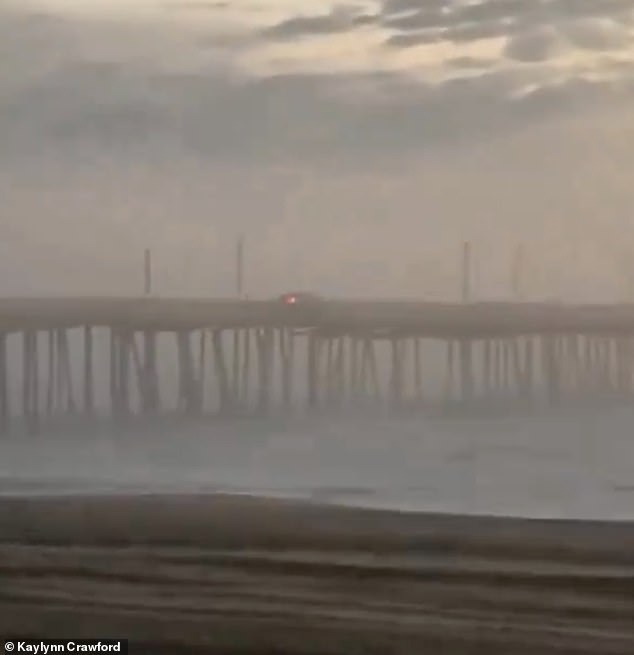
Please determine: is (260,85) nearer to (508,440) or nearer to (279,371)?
(279,371)

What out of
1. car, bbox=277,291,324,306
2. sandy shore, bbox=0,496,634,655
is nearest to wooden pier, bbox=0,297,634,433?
car, bbox=277,291,324,306

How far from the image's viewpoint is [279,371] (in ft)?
3.56

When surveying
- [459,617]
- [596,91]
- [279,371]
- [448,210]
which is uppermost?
[596,91]

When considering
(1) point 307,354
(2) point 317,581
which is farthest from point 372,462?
(2) point 317,581

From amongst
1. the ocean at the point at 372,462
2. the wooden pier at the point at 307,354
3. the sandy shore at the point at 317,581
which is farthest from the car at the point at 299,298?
the sandy shore at the point at 317,581

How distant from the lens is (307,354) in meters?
1.12

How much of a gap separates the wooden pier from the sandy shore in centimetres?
21

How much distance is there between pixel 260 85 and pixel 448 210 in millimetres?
217

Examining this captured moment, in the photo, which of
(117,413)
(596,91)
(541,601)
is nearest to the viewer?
(541,601)

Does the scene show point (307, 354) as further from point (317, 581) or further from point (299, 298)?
point (317, 581)

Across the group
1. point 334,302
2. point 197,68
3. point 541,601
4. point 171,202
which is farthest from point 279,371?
point 541,601

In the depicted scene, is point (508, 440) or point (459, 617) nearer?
point (459, 617)

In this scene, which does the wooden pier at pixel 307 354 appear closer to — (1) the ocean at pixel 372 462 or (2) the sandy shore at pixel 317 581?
(1) the ocean at pixel 372 462

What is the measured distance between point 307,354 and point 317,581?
1.17 feet
